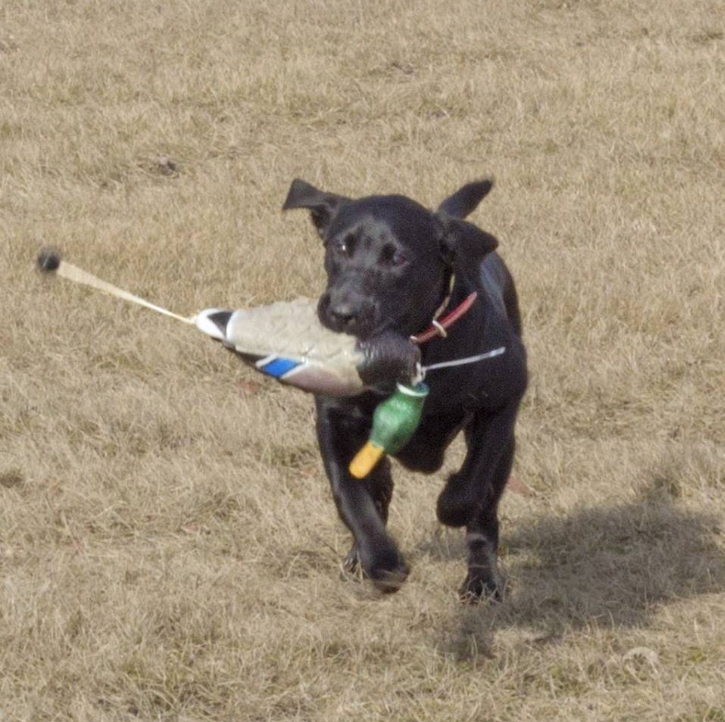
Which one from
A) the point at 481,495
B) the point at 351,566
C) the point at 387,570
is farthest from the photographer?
the point at 351,566

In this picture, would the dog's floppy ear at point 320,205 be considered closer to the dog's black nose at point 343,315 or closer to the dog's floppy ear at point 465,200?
the dog's floppy ear at point 465,200

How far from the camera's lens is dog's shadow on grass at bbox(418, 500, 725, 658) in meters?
4.61

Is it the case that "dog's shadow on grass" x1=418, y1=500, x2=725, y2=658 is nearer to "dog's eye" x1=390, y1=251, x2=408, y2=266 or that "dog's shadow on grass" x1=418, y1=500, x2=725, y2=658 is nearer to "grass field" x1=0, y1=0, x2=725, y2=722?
"grass field" x1=0, y1=0, x2=725, y2=722

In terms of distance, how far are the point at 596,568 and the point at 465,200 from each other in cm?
126

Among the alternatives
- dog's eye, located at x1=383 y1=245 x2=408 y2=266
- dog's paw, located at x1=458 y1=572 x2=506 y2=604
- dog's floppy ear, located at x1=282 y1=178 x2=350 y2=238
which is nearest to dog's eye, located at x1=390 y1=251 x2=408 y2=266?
dog's eye, located at x1=383 y1=245 x2=408 y2=266

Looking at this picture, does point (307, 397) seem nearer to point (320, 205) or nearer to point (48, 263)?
point (320, 205)

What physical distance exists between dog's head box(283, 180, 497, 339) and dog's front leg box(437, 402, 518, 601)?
43cm

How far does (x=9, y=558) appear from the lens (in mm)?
5086

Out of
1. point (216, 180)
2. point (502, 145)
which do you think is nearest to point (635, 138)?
point (502, 145)

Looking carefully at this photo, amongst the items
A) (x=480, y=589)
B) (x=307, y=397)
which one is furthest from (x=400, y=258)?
(x=307, y=397)

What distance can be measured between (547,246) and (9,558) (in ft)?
13.5

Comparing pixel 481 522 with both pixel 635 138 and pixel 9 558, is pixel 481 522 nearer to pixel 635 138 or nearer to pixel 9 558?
pixel 9 558

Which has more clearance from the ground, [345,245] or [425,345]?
[345,245]

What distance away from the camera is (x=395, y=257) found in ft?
14.4
